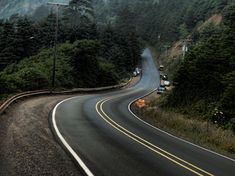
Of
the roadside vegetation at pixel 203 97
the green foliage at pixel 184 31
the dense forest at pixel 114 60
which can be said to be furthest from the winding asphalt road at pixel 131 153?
the green foliage at pixel 184 31

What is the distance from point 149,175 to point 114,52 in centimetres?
8840

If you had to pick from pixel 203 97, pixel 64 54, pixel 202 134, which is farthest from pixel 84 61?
pixel 202 134

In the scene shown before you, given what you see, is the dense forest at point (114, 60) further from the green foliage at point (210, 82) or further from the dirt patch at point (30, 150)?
the dirt patch at point (30, 150)

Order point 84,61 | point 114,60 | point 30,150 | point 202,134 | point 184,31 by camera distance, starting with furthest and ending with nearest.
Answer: point 184,31 < point 114,60 < point 84,61 < point 202,134 < point 30,150

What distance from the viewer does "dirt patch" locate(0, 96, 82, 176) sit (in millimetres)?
10477

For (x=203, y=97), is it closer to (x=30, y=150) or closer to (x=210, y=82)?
(x=210, y=82)

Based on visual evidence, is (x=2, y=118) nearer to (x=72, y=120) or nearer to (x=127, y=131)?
(x=72, y=120)

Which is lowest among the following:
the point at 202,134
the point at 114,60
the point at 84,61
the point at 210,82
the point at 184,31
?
the point at 202,134

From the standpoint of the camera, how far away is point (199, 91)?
4153 centimetres

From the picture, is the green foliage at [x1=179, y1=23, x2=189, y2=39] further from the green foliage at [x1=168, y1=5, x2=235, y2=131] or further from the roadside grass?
the roadside grass

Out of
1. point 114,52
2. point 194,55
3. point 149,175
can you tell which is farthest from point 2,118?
point 114,52

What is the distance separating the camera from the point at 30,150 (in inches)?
494

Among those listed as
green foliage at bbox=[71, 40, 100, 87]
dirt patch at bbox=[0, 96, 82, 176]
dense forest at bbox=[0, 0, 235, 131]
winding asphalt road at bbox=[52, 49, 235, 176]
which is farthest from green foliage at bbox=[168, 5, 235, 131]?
dirt patch at bbox=[0, 96, 82, 176]

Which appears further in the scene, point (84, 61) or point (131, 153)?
point (84, 61)
